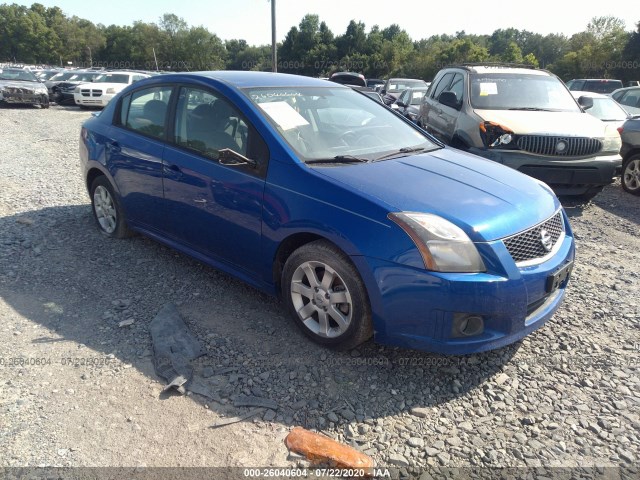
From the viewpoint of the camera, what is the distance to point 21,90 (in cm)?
1805

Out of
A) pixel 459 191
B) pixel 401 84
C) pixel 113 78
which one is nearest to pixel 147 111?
pixel 459 191

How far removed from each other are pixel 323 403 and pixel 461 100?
574 cm

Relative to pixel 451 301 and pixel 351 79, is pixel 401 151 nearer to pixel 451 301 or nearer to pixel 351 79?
pixel 451 301

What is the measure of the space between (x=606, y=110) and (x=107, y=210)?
992 cm

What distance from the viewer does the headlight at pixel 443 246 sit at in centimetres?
268

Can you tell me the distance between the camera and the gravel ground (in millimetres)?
2451

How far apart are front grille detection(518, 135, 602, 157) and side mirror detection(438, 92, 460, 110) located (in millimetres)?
1308

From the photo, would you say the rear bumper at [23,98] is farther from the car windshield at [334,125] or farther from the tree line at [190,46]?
the tree line at [190,46]

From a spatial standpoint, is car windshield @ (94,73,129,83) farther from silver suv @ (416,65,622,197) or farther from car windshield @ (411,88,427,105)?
silver suv @ (416,65,622,197)

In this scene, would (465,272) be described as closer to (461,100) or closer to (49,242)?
(49,242)

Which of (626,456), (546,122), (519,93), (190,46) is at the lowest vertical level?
(626,456)

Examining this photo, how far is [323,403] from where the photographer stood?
278 cm

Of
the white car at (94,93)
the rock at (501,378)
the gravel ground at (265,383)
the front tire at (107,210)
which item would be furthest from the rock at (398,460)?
the white car at (94,93)

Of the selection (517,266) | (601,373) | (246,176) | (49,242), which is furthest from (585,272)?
(49,242)
